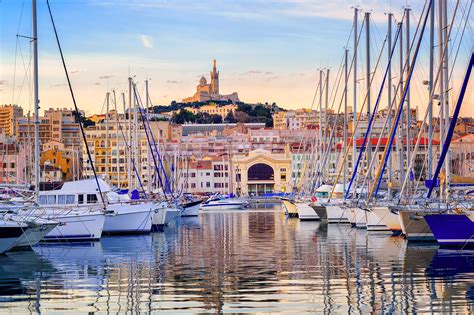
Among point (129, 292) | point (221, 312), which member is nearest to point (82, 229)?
point (129, 292)

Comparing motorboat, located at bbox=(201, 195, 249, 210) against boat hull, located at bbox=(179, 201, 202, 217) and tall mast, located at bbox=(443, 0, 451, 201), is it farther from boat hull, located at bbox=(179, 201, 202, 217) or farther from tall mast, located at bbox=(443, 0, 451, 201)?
tall mast, located at bbox=(443, 0, 451, 201)

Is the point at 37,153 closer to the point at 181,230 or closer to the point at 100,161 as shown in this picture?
the point at 181,230

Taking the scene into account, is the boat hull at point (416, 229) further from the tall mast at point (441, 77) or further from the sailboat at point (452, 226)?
the sailboat at point (452, 226)

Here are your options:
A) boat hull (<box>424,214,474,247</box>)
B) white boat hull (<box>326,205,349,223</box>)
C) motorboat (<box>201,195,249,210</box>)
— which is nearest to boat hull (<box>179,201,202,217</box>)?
white boat hull (<box>326,205,349,223</box>)

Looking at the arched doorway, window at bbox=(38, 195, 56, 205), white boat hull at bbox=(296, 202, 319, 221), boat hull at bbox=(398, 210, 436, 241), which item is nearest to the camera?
boat hull at bbox=(398, 210, 436, 241)


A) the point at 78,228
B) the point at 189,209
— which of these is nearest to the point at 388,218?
the point at 78,228

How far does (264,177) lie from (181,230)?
13363 cm

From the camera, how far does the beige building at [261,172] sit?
18150 cm

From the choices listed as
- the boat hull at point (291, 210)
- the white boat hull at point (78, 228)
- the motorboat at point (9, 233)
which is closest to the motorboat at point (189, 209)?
the boat hull at point (291, 210)

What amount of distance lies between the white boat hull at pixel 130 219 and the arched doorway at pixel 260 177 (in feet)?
453

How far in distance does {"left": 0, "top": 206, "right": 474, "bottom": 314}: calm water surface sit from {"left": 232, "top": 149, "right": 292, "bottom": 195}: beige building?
471 feet

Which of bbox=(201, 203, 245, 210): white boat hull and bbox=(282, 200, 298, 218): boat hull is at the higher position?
bbox=(282, 200, 298, 218): boat hull

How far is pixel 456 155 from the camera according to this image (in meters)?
46.8

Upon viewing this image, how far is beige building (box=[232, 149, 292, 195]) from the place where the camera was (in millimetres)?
181500
